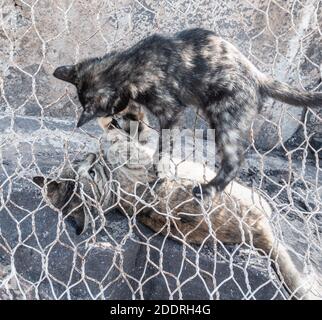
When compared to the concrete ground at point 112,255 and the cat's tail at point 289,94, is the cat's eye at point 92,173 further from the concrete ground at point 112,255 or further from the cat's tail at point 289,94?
the cat's tail at point 289,94

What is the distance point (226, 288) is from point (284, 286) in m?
0.26

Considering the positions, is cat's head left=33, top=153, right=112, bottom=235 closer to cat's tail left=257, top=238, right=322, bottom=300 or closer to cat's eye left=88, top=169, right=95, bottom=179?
cat's eye left=88, top=169, right=95, bottom=179

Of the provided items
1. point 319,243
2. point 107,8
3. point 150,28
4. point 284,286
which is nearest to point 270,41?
point 150,28

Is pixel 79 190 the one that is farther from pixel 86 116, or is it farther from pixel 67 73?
pixel 67 73

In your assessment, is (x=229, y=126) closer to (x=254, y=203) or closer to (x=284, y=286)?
(x=254, y=203)

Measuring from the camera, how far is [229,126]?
2.21 m

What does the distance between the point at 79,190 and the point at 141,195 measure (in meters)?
0.24

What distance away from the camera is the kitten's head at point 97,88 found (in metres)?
2.29

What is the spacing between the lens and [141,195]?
228 centimetres

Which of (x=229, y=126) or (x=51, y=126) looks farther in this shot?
(x=51, y=126)

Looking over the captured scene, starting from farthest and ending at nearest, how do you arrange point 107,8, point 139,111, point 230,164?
point 107,8
point 139,111
point 230,164

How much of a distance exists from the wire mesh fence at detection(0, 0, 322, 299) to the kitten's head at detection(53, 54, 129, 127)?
0.23 ft

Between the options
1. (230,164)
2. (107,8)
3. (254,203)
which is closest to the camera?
(254,203)

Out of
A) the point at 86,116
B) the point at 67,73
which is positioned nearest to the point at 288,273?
the point at 86,116
